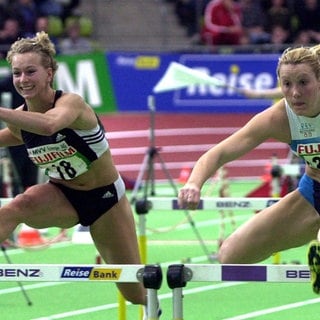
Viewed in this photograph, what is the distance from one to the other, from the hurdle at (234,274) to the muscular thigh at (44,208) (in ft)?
6.63

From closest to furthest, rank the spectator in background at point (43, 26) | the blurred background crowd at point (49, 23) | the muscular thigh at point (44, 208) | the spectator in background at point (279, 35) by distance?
the muscular thigh at point (44, 208), the blurred background crowd at point (49, 23), the spectator in background at point (43, 26), the spectator in background at point (279, 35)

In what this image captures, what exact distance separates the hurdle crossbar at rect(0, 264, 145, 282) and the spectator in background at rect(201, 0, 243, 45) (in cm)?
1582

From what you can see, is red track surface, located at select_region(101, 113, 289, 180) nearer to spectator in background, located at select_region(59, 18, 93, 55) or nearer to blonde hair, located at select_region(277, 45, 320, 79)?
spectator in background, located at select_region(59, 18, 93, 55)

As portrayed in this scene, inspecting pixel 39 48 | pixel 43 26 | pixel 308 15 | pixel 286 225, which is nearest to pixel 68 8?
pixel 43 26

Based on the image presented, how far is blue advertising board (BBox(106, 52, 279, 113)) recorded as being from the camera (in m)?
20.5

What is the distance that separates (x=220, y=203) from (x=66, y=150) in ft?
5.93

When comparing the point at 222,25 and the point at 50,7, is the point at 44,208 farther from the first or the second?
the point at 50,7

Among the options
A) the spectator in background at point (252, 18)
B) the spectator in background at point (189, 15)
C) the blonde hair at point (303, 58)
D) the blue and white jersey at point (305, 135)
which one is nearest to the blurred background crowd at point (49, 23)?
the spectator in background at point (189, 15)

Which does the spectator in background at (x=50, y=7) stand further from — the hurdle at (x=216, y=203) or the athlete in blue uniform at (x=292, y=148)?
the athlete in blue uniform at (x=292, y=148)

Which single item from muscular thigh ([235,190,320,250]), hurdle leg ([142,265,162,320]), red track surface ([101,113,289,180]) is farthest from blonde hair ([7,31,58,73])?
red track surface ([101,113,289,180])

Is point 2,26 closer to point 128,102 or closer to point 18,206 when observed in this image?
point 128,102

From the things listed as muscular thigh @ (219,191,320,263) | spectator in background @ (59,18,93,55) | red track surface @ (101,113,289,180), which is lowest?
red track surface @ (101,113,289,180)

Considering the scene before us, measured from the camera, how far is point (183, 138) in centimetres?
2155

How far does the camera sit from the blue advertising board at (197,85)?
67.4ft
